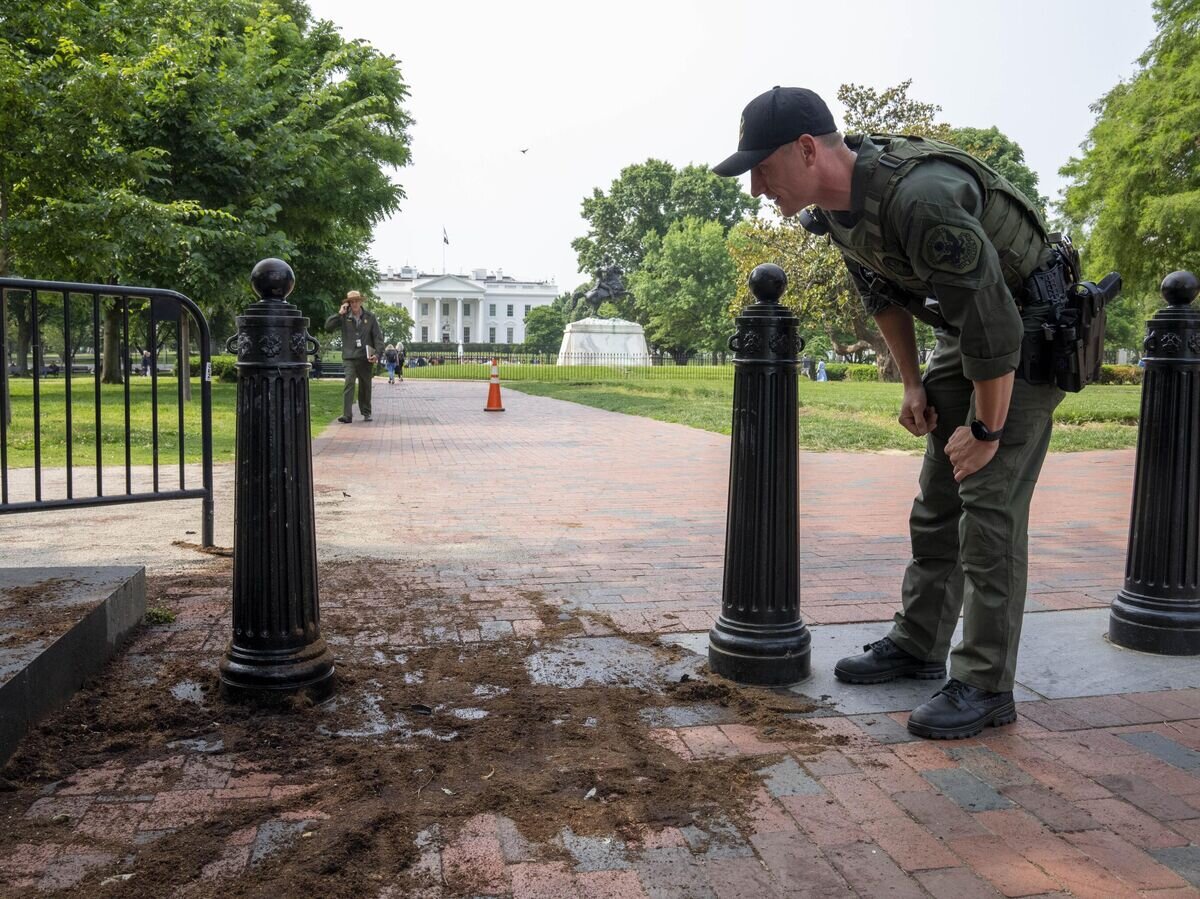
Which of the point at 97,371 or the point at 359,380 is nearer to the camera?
the point at 97,371

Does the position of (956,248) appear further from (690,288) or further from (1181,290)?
(690,288)

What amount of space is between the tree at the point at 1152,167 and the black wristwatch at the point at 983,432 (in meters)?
25.4

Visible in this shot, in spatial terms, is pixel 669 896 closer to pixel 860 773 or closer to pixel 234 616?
pixel 860 773

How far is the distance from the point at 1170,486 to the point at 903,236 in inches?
64.4

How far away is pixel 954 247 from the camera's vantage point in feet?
8.25

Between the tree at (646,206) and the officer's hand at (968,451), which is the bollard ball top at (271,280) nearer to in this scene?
the officer's hand at (968,451)

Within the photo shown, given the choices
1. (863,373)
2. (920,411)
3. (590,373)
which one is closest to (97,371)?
(920,411)

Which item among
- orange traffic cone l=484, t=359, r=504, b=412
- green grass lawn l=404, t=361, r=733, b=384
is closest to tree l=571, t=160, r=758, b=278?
green grass lawn l=404, t=361, r=733, b=384

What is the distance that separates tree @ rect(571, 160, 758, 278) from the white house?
114 ft

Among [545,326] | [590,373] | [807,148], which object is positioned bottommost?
[590,373]

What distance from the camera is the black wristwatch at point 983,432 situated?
273 cm

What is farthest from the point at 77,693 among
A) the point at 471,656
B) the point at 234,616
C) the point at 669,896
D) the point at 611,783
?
the point at 669,896

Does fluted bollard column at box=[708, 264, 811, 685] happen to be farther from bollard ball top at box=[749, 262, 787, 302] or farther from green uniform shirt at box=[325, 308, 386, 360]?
green uniform shirt at box=[325, 308, 386, 360]

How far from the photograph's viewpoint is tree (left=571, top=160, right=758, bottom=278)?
260ft
